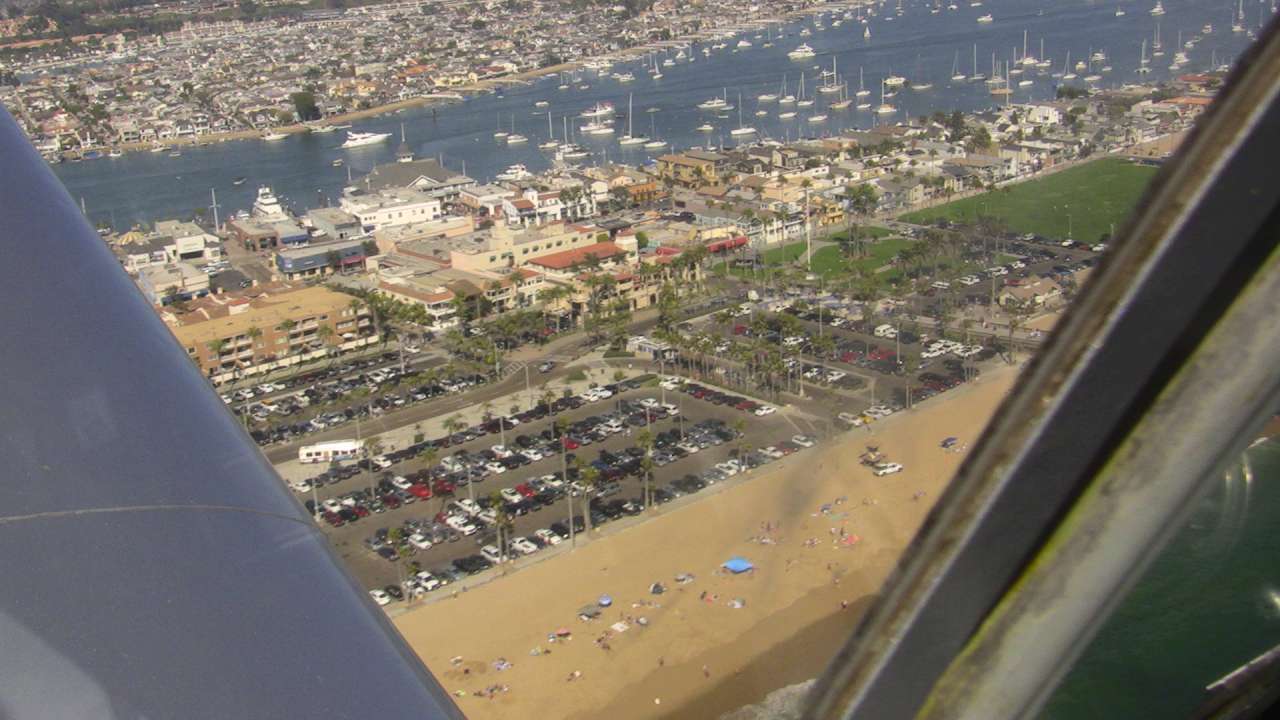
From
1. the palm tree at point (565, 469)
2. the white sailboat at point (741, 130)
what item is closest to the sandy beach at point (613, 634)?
the palm tree at point (565, 469)

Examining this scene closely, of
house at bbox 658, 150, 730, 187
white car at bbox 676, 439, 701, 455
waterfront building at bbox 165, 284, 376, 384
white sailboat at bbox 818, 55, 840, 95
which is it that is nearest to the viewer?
white car at bbox 676, 439, 701, 455

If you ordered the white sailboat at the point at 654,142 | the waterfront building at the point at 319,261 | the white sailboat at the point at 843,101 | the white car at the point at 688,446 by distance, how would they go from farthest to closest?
the white sailboat at the point at 843,101 → the white sailboat at the point at 654,142 → the waterfront building at the point at 319,261 → the white car at the point at 688,446

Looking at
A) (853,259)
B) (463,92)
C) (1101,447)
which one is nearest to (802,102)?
(463,92)

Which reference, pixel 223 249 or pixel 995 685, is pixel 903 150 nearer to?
pixel 223 249

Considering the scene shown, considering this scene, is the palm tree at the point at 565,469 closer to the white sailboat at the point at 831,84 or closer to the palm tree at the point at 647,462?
the palm tree at the point at 647,462

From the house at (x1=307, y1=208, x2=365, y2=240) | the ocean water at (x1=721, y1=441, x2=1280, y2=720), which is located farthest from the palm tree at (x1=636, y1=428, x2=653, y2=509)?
the house at (x1=307, y1=208, x2=365, y2=240)

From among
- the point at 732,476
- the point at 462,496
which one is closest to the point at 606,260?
the point at 462,496

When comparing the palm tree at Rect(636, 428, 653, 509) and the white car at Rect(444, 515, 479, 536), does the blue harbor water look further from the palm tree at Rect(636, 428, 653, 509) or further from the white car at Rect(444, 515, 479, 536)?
the white car at Rect(444, 515, 479, 536)
